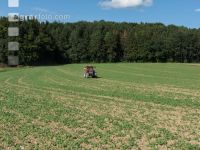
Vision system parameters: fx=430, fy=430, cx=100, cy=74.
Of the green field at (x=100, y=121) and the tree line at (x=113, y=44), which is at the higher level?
the tree line at (x=113, y=44)

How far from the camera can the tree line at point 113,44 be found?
420ft

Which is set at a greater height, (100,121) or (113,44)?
(113,44)

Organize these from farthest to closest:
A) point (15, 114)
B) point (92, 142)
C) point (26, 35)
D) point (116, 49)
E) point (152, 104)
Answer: point (116, 49) → point (26, 35) → point (152, 104) → point (15, 114) → point (92, 142)

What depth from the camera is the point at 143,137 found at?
13195 millimetres

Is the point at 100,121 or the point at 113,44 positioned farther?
the point at 113,44

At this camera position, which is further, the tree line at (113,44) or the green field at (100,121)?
the tree line at (113,44)

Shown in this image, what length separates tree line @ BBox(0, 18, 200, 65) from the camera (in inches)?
5034

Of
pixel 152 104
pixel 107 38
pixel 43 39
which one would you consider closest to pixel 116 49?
pixel 107 38

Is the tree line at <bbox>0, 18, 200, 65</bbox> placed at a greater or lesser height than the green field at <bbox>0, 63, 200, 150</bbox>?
greater

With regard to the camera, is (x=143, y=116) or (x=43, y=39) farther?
(x=43, y=39)

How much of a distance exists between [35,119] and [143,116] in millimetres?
4262

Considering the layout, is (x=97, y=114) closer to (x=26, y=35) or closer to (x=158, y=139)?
(x=158, y=139)

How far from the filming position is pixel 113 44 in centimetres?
13325

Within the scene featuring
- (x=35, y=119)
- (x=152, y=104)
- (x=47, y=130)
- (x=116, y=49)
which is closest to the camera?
(x=47, y=130)
